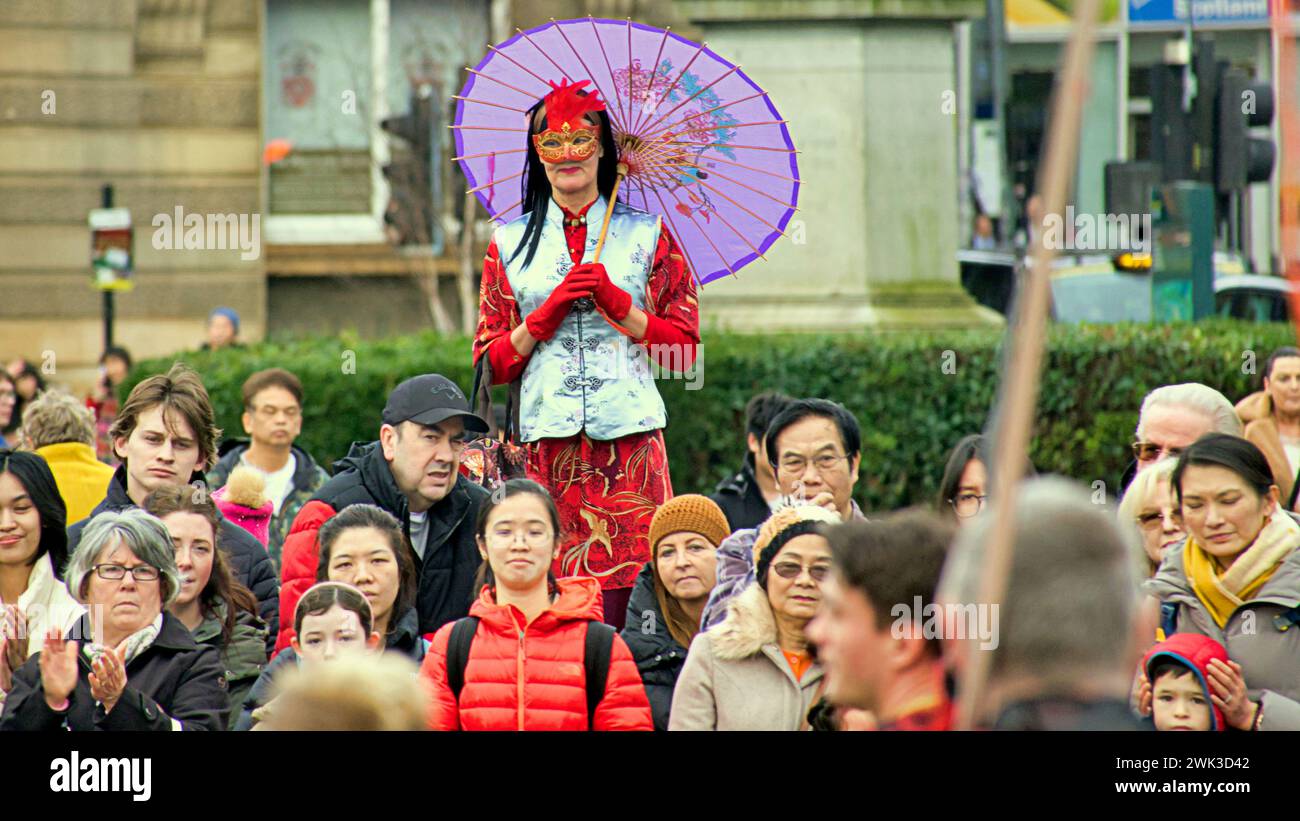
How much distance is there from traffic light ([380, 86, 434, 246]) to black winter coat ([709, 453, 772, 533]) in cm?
1251

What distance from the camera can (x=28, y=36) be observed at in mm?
19766

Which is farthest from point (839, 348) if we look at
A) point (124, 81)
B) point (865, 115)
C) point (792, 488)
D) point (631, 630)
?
point (124, 81)

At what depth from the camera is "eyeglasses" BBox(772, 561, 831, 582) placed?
18.6 ft

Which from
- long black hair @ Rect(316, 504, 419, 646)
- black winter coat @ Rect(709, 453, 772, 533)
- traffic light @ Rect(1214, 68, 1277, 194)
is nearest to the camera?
long black hair @ Rect(316, 504, 419, 646)

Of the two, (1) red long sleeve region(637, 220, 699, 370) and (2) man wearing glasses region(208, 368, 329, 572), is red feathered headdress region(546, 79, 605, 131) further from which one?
(2) man wearing glasses region(208, 368, 329, 572)

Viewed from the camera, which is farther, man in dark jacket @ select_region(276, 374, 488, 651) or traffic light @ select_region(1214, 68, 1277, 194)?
traffic light @ select_region(1214, 68, 1277, 194)

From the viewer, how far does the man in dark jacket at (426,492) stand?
677cm

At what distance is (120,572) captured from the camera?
5.88 meters

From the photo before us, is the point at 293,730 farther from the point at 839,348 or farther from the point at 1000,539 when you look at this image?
the point at 839,348

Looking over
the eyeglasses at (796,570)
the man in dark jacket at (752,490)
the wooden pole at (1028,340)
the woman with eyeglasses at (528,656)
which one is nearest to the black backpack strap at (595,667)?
the woman with eyeglasses at (528,656)

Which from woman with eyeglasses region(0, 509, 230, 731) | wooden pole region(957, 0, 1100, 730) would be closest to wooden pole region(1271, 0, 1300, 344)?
wooden pole region(957, 0, 1100, 730)

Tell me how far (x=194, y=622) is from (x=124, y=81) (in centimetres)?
1451

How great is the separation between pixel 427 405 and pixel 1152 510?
7.83 feet

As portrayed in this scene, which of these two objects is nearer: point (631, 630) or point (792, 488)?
point (631, 630)
